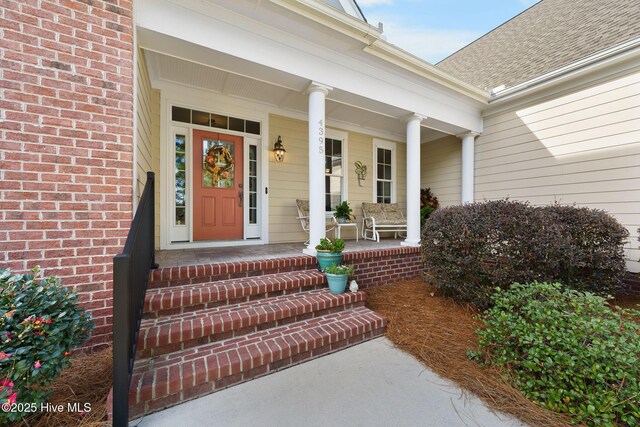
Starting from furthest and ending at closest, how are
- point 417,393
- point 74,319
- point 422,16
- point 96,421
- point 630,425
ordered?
1. point 422,16
2. point 417,393
3. point 74,319
4. point 96,421
5. point 630,425

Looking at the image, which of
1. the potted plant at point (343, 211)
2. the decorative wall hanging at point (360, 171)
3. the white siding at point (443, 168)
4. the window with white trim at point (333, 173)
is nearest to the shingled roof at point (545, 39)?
the white siding at point (443, 168)

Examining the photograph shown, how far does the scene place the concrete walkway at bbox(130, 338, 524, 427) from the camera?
154 cm

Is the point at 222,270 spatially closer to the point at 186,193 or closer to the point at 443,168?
the point at 186,193

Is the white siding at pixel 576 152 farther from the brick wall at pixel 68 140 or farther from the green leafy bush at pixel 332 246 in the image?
the brick wall at pixel 68 140

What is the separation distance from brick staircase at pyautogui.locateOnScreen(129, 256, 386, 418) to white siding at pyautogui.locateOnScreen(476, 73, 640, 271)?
4.08 metres

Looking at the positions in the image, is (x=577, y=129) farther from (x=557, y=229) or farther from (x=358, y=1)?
(x=358, y=1)

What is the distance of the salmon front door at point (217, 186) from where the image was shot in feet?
14.0

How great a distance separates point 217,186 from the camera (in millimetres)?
4438

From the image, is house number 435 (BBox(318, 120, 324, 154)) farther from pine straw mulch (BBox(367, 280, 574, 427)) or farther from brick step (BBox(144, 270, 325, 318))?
pine straw mulch (BBox(367, 280, 574, 427))

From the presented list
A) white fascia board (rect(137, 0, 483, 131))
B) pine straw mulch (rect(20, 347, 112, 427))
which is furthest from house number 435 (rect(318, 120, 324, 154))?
pine straw mulch (rect(20, 347, 112, 427))

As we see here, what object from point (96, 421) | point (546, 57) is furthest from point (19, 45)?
point (546, 57)

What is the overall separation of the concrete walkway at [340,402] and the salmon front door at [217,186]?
3.02 metres

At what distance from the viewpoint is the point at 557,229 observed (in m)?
2.83

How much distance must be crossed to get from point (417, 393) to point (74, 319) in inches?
90.6
